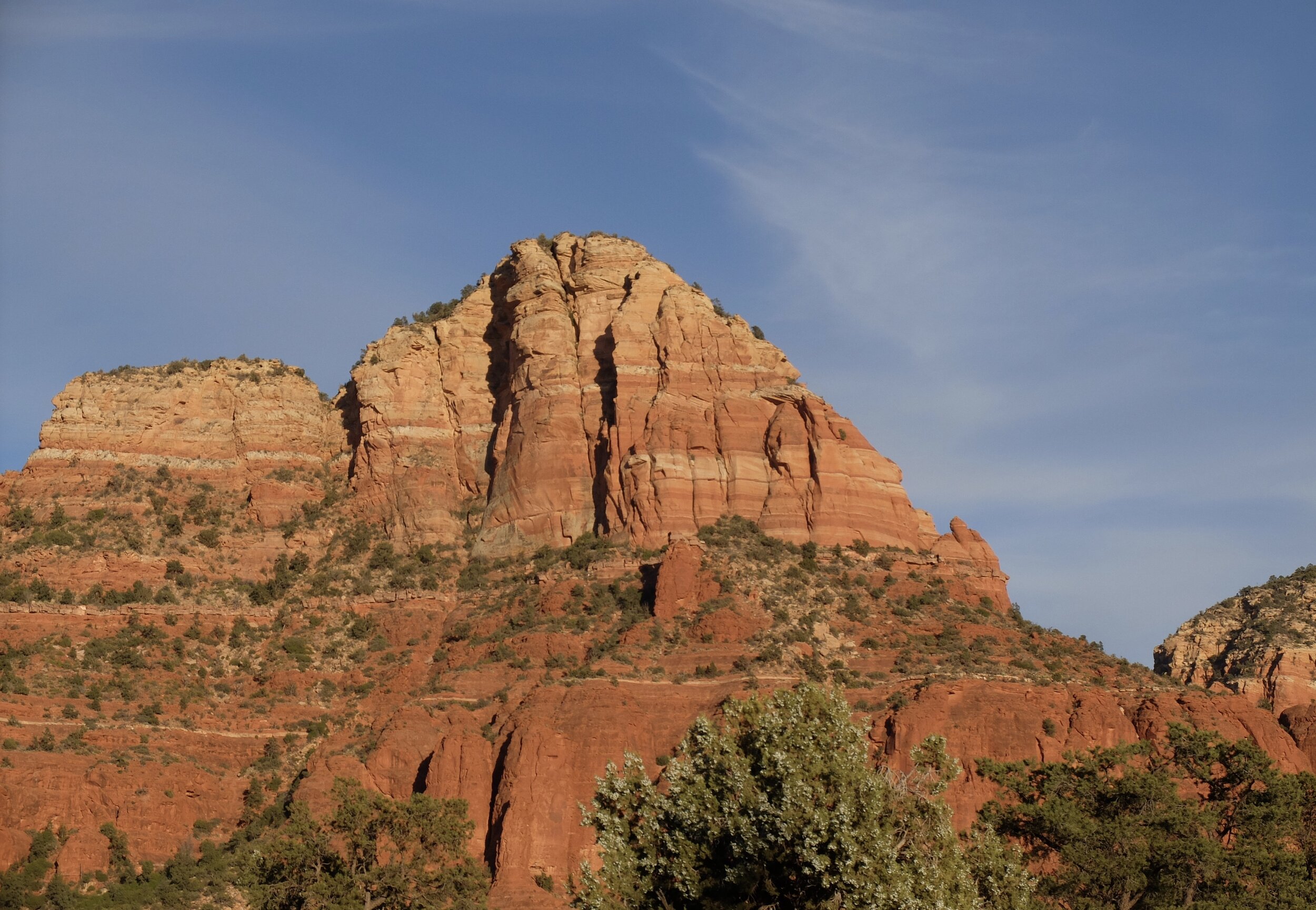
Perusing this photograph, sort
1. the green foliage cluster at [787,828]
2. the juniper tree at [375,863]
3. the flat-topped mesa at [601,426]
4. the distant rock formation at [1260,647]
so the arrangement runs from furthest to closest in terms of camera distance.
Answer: the distant rock formation at [1260,647], the flat-topped mesa at [601,426], the juniper tree at [375,863], the green foliage cluster at [787,828]

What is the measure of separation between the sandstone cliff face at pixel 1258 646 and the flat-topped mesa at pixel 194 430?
2096 inches

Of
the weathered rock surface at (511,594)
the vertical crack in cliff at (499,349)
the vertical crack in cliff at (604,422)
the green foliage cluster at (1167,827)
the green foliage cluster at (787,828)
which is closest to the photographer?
the green foliage cluster at (787,828)

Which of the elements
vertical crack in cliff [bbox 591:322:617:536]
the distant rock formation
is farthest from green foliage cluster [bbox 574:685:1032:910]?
vertical crack in cliff [bbox 591:322:617:536]

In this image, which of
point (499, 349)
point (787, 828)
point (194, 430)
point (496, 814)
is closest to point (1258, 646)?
point (499, 349)

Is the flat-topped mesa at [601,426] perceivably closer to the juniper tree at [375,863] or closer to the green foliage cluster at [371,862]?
the green foliage cluster at [371,862]

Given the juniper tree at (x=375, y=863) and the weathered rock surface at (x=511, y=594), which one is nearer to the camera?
the juniper tree at (x=375, y=863)

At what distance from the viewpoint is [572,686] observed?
80.4 meters

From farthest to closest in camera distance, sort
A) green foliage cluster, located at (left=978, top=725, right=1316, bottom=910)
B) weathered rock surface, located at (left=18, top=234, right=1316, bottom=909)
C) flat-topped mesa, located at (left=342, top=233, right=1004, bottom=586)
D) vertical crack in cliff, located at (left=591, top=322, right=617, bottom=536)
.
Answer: vertical crack in cliff, located at (left=591, top=322, right=617, bottom=536) → flat-topped mesa, located at (left=342, top=233, right=1004, bottom=586) → weathered rock surface, located at (left=18, top=234, right=1316, bottom=909) → green foliage cluster, located at (left=978, top=725, right=1316, bottom=910)

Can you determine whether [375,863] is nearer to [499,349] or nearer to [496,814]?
[496,814]

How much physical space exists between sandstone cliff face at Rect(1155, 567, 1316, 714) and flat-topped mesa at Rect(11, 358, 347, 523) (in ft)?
175

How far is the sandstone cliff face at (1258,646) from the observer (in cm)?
10062

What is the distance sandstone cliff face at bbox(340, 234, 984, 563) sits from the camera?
95.8 meters

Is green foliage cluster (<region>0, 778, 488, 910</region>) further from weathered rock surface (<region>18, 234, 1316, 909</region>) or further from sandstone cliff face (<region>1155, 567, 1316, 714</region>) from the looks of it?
sandstone cliff face (<region>1155, 567, 1316, 714</region>)

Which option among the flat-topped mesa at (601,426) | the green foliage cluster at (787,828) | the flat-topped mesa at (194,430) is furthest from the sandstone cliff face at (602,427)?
the green foliage cluster at (787,828)
